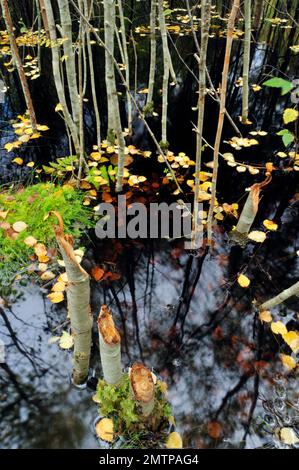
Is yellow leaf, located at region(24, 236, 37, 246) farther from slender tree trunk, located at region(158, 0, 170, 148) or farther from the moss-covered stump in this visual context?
slender tree trunk, located at region(158, 0, 170, 148)

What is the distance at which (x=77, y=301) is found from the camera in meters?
1.86

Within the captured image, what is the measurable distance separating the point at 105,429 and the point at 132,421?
244mm

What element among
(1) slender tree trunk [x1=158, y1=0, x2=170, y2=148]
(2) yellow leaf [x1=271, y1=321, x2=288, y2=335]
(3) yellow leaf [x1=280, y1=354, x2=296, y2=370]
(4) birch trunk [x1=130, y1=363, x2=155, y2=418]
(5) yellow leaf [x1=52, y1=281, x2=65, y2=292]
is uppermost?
(1) slender tree trunk [x1=158, y1=0, x2=170, y2=148]

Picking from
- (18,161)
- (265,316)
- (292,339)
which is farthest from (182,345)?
(18,161)

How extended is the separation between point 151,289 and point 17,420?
1.48 metres

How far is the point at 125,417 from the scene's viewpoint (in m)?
2.13

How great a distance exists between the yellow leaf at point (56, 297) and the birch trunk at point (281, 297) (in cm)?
176

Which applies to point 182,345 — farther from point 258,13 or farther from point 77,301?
point 258,13

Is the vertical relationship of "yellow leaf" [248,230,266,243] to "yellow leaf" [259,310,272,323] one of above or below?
above

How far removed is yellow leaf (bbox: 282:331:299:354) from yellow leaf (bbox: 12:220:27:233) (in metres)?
2.62

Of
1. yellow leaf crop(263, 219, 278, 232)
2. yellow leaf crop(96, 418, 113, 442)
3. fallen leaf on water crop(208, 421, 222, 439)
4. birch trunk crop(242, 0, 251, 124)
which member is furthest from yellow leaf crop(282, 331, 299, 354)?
birch trunk crop(242, 0, 251, 124)

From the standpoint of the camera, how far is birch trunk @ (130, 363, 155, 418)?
1.90 metres

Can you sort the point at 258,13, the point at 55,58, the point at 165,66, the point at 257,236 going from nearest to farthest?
the point at 55,58
the point at 257,236
the point at 165,66
the point at 258,13
